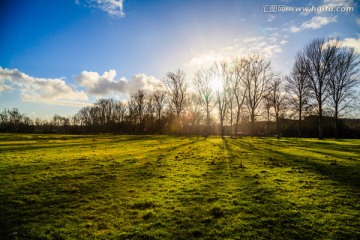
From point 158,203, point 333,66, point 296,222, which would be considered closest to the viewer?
point 296,222

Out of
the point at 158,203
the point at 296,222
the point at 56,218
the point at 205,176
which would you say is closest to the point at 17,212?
the point at 56,218

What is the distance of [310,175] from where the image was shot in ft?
39.8

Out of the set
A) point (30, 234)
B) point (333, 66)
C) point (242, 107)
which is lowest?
point (30, 234)

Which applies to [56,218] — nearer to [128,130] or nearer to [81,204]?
[81,204]

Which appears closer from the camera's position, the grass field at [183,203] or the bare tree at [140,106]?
the grass field at [183,203]

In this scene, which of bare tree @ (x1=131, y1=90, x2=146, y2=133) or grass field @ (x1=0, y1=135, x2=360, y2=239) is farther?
bare tree @ (x1=131, y1=90, x2=146, y2=133)

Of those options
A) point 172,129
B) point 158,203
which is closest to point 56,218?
point 158,203

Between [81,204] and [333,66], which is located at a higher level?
[333,66]

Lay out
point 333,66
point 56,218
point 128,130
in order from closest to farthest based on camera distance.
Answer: point 56,218 → point 333,66 → point 128,130

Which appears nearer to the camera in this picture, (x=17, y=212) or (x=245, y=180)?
(x=17, y=212)

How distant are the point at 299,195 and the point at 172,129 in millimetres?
77935

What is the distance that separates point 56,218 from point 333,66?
5775 centimetres

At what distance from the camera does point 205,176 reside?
1241 cm

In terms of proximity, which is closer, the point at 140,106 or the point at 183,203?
the point at 183,203
